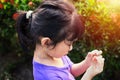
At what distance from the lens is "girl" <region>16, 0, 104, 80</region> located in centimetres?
271

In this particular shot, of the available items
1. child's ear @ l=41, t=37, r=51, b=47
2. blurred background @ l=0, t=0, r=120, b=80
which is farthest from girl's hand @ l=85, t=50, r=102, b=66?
blurred background @ l=0, t=0, r=120, b=80

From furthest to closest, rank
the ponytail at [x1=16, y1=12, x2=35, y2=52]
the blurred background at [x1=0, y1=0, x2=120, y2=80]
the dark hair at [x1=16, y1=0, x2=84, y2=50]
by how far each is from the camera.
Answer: the blurred background at [x1=0, y1=0, x2=120, y2=80] → the ponytail at [x1=16, y1=12, x2=35, y2=52] → the dark hair at [x1=16, y1=0, x2=84, y2=50]

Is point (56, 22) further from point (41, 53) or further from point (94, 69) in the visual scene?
point (94, 69)

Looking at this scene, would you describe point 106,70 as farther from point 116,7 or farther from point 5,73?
point 5,73

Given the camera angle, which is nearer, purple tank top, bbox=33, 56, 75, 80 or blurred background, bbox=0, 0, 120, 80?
purple tank top, bbox=33, 56, 75, 80

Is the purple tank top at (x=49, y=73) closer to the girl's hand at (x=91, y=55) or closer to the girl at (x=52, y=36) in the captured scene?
the girl at (x=52, y=36)

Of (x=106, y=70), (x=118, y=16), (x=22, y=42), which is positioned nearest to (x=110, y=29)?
(x=118, y=16)

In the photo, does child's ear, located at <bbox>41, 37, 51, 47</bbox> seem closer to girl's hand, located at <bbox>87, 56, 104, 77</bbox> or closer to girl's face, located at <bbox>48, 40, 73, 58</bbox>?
girl's face, located at <bbox>48, 40, 73, 58</bbox>

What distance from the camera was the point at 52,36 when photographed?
2.72m

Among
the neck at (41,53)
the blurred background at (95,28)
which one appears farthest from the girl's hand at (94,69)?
the blurred background at (95,28)

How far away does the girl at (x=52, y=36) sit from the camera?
8.91ft

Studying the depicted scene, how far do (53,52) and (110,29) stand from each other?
161 centimetres

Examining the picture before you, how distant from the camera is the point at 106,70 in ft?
15.1

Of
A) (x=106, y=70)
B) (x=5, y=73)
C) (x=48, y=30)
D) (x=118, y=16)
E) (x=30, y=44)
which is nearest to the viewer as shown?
(x=48, y=30)
